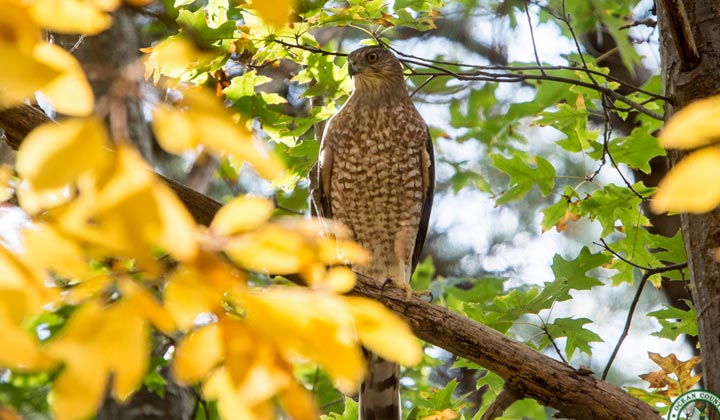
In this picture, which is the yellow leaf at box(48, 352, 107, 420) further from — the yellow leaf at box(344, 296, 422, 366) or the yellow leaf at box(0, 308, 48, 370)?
the yellow leaf at box(344, 296, 422, 366)

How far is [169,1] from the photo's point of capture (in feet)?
14.0

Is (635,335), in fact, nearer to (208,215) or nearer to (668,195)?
(208,215)

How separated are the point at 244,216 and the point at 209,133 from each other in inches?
6.6

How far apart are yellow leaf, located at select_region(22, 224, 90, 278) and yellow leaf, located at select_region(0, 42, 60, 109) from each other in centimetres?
23

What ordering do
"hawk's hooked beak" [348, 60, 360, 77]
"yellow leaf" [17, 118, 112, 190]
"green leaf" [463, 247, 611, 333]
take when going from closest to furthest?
"yellow leaf" [17, 118, 112, 190]
"green leaf" [463, 247, 611, 333]
"hawk's hooked beak" [348, 60, 360, 77]

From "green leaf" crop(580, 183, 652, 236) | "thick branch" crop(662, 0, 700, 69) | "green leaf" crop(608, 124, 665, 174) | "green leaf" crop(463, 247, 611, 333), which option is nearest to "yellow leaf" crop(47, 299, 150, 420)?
"thick branch" crop(662, 0, 700, 69)

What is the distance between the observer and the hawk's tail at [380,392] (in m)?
4.10

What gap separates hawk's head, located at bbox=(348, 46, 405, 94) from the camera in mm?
4539

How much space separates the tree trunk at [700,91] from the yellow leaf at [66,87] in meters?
2.16

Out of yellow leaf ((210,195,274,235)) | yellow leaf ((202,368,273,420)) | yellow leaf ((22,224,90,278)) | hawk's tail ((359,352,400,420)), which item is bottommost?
hawk's tail ((359,352,400,420))

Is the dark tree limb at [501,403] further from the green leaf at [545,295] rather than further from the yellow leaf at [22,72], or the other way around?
the yellow leaf at [22,72]

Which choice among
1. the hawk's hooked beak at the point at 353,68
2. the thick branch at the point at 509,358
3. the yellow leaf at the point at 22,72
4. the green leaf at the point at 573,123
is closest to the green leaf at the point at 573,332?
the thick branch at the point at 509,358

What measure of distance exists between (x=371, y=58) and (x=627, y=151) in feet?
5.19

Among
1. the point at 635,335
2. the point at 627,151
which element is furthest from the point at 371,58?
the point at 635,335
